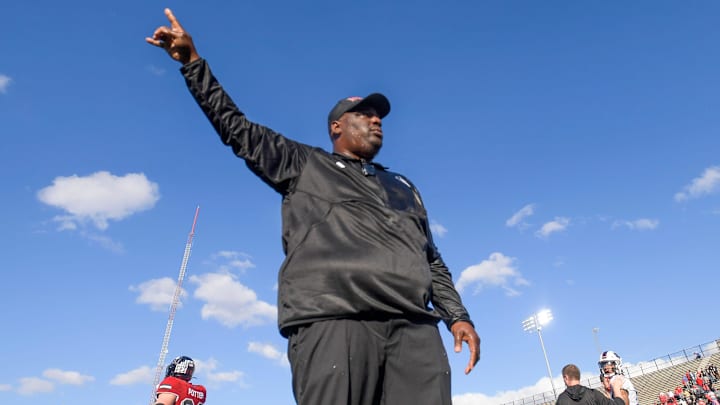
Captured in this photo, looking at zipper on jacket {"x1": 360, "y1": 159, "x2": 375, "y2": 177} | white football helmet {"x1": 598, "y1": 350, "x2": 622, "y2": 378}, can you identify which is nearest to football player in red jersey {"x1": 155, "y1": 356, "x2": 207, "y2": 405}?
zipper on jacket {"x1": 360, "y1": 159, "x2": 375, "y2": 177}

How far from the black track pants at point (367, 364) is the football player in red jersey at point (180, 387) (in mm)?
5181

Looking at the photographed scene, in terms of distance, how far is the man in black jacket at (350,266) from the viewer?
2.25m

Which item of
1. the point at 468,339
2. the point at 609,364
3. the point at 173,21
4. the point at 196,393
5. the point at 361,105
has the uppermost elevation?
the point at 173,21

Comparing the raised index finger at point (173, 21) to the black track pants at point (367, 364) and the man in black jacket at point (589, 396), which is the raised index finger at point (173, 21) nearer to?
the black track pants at point (367, 364)

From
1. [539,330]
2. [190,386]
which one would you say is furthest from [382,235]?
[539,330]

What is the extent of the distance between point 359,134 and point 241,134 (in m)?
0.73

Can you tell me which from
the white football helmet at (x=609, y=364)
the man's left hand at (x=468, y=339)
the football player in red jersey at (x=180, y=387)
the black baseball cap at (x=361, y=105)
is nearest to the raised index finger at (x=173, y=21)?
the black baseball cap at (x=361, y=105)

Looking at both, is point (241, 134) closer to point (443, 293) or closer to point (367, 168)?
point (367, 168)

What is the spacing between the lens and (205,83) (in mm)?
2773

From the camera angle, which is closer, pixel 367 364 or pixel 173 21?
pixel 367 364

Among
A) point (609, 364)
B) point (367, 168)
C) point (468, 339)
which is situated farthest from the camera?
point (609, 364)

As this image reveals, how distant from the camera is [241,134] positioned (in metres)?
2.73

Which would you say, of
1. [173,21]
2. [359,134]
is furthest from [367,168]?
[173,21]

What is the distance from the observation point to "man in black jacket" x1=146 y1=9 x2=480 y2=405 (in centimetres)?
225
